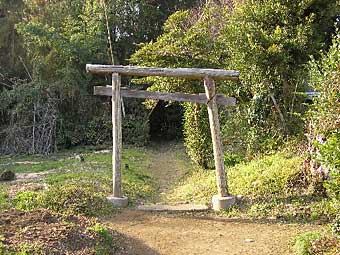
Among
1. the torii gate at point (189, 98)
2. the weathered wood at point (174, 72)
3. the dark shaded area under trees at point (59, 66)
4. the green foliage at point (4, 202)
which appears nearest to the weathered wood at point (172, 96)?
the torii gate at point (189, 98)

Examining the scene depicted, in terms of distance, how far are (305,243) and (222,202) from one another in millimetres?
2457

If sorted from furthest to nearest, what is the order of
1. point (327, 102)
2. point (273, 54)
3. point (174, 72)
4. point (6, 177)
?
point (6, 177)
point (273, 54)
point (174, 72)
point (327, 102)

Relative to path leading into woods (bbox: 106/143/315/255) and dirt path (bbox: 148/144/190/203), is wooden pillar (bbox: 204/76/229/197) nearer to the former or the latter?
path leading into woods (bbox: 106/143/315/255)

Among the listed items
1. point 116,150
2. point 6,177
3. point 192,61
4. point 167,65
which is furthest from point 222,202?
point 6,177

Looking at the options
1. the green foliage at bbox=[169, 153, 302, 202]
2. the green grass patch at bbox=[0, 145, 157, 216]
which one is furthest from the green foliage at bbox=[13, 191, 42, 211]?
the green foliage at bbox=[169, 153, 302, 202]

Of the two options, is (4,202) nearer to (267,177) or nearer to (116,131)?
(116,131)

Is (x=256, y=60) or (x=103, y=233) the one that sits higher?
(x=256, y=60)

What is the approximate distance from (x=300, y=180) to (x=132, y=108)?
38.6 feet

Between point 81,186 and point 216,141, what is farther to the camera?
point 81,186

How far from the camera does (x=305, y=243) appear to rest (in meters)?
6.02

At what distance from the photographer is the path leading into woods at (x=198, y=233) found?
6539 mm

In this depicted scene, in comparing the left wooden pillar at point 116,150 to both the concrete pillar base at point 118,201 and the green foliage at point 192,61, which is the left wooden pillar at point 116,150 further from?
the green foliage at point 192,61

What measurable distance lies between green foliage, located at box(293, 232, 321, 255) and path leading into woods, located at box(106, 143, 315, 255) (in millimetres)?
164

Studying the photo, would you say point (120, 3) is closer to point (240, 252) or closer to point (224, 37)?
point (224, 37)
